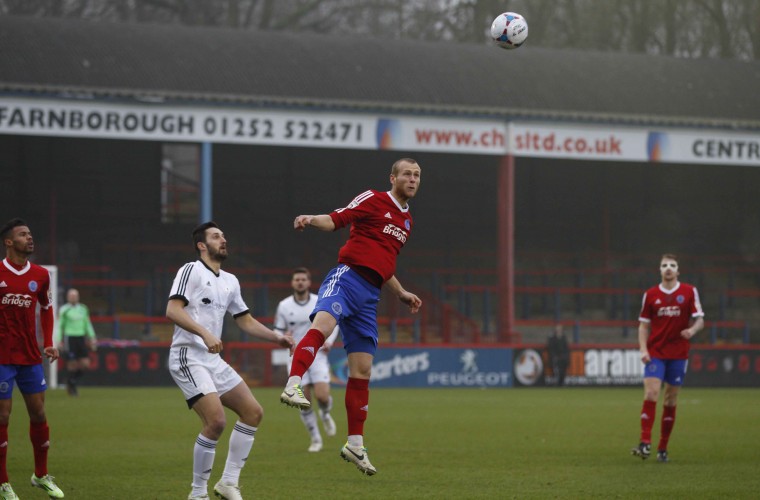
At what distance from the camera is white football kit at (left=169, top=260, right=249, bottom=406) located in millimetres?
10055

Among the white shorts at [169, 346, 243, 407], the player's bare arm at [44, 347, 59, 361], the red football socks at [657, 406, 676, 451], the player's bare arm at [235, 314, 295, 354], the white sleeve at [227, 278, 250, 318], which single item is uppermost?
the white sleeve at [227, 278, 250, 318]

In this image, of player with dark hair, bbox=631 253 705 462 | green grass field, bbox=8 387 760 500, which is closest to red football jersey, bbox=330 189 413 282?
green grass field, bbox=8 387 760 500

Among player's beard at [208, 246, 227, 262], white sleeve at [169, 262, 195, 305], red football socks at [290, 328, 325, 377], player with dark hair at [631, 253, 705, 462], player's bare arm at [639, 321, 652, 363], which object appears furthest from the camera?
player with dark hair at [631, 253, 705, 462]

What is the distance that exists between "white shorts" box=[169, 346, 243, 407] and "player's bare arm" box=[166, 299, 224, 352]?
11.5 inches

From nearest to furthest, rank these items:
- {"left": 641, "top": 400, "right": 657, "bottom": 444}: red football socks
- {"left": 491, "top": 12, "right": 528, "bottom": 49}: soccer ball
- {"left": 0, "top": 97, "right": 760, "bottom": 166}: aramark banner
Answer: {"left": 491, "top": 12, "right": 528, "bottom": 49}: soccer ball → {"left": 641, "top": 400, "right": 657, "bottom": 444}: red football socks → {"left": 0, "top": 97, "right": 760, "bottom": 166}: aramark banner

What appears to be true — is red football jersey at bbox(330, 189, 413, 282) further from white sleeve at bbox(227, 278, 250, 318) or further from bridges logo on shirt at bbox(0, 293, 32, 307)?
bridges logo on shirt at bbox(0, 293, 32, 307)

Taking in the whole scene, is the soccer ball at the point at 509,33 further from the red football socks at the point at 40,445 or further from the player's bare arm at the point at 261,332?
the red football socks at the point at 40,445

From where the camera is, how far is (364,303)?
10.2m

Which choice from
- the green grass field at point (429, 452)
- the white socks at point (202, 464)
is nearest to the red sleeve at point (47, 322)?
the green grass field at point (429, 452)

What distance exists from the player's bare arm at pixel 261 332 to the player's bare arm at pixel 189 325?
707 millimetres

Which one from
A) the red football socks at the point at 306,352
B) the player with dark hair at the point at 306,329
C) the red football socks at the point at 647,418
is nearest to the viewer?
the red football socks at the point at 306,352

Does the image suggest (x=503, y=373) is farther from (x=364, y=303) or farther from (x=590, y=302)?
(x=364, y=303)

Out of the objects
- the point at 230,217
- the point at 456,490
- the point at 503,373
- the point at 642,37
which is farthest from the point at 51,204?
the point at 456,490

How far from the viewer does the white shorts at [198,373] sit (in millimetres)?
10039
